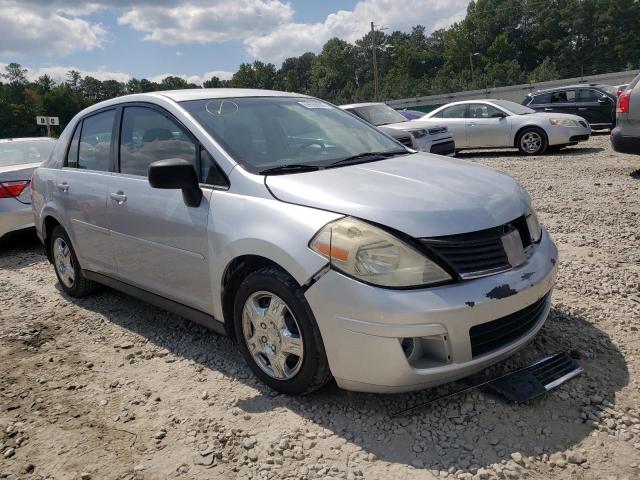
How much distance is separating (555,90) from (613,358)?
1493 centimetres

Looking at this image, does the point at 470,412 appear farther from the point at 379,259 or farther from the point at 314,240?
the point at 314,240

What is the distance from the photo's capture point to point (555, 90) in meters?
16.3

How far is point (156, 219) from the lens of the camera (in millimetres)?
3578

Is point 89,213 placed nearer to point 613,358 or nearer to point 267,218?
point 267,218

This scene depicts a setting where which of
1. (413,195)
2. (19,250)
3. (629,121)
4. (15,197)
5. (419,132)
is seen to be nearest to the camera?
(413,195)

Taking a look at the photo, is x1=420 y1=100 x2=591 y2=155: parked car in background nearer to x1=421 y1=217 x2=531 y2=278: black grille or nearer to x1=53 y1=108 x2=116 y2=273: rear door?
x1=53 y1=108 x2=116 y2=273: rear door

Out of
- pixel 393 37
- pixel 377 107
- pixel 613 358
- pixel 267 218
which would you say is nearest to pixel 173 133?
pixel 267 218

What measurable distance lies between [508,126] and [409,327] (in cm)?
1135

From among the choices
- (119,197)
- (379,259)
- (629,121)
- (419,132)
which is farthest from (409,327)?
(419,132)

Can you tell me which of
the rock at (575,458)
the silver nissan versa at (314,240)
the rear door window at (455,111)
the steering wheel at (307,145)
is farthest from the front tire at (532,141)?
the rock at (575,458)

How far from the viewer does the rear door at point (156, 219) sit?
3.36 m

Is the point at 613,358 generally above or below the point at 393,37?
below

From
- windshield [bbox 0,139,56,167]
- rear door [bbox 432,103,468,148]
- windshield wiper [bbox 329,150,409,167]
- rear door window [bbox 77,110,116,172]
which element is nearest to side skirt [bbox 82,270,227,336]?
rear door window [bbox 77,110,116,172]

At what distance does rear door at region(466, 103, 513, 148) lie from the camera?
12.8 metres
